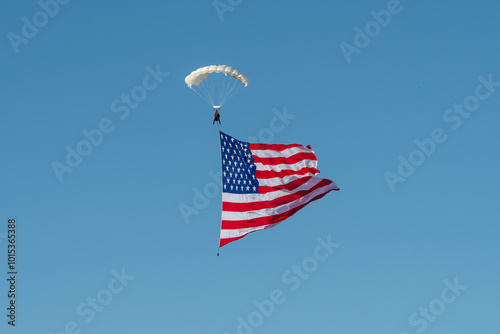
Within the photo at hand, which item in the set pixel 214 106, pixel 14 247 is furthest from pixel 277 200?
pixel 14 247

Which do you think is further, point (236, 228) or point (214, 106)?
point (214, 106)

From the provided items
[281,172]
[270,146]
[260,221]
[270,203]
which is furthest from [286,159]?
[260,221]

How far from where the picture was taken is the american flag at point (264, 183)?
175ft

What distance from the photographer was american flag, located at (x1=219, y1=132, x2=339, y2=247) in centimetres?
5341

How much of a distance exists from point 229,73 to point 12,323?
736 inches

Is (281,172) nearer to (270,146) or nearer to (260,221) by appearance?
(270,146)

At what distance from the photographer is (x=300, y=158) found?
56.2m

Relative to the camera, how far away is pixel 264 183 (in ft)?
182

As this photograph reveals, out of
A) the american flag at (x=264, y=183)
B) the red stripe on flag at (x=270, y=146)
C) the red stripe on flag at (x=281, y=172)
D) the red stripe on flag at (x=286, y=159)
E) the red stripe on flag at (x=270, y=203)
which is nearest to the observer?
the red stripe on flag at (x=270, y=203)

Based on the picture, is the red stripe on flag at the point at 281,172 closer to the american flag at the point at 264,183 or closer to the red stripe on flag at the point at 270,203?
the american flag at the point at 264,183

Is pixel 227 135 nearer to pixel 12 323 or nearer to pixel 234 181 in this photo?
pixel 234 181

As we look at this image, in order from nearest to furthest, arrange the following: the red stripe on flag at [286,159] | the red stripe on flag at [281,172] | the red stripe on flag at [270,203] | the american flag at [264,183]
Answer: the red stripe on flag at [270,203] < the american flag at [264,183] < the red stripe on flag at [281,172] < the red stripe on flag at [286,159]

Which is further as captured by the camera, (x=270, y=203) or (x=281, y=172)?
(x=281, y=172)

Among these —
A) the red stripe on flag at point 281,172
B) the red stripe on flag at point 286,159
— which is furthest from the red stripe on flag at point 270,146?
the red stripe on flag at point 281,172
